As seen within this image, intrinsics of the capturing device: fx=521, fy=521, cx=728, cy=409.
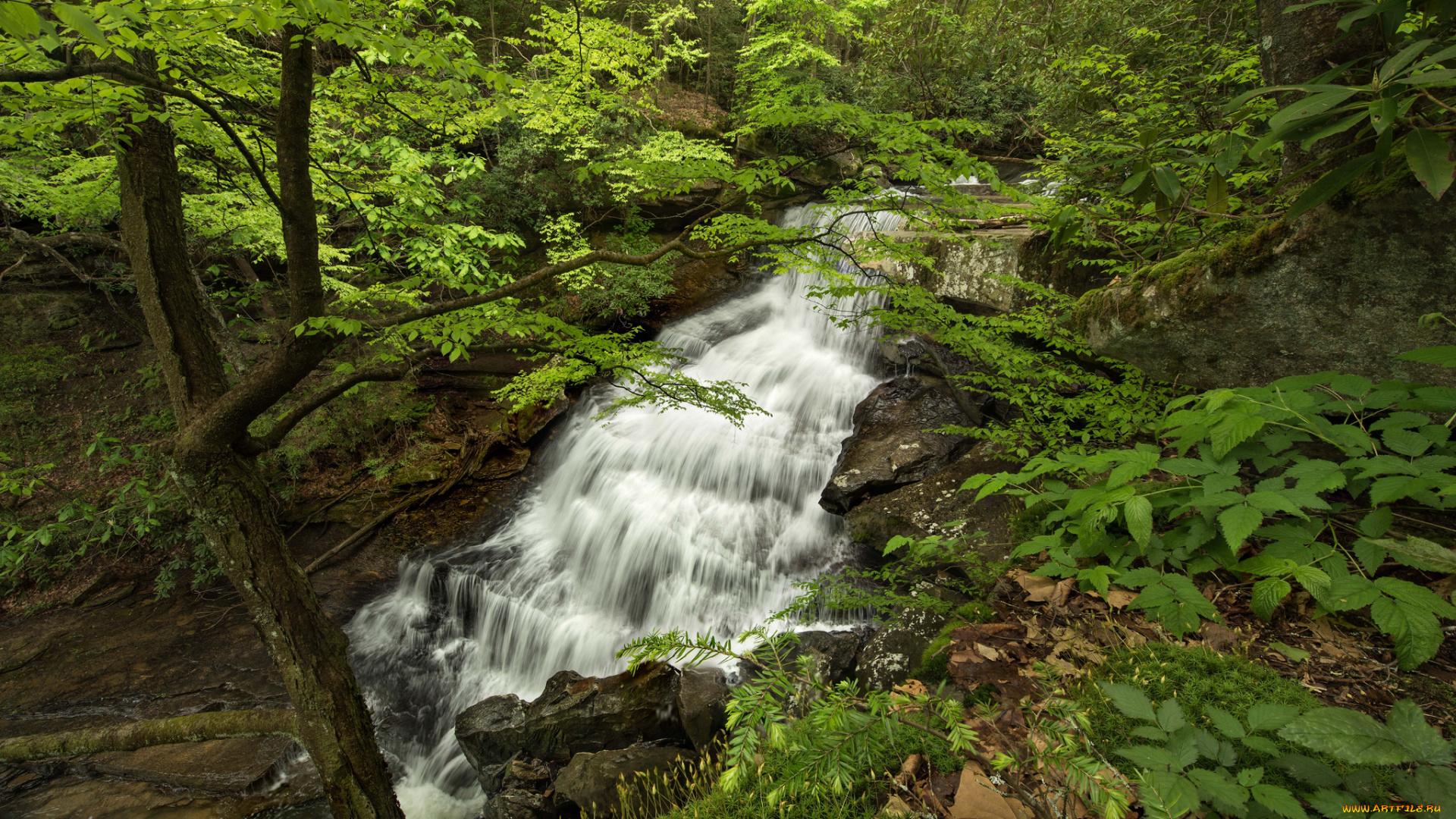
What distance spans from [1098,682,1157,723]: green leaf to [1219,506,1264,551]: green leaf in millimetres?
862

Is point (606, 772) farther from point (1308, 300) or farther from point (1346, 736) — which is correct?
point (1308, 300)

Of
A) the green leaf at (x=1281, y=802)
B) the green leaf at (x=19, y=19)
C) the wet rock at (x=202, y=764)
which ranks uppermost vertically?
the green leaf at (x=19, y=19)

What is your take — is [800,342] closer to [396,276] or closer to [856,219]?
[856,219]

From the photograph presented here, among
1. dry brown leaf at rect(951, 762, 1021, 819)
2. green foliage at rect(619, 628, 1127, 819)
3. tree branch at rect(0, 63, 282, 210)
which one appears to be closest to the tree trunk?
green foliage at rect(619, 628, 1127, 819)

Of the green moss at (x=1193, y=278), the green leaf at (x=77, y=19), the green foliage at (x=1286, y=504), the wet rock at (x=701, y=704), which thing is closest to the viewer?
the green leaf at (x=77, y=19)

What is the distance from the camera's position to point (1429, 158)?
5.53 ft

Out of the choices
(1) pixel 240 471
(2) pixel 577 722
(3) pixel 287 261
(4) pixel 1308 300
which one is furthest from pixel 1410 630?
(3) pixel 287 261

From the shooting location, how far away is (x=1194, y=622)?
6.81 feet

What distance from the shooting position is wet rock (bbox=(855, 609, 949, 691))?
3.91m

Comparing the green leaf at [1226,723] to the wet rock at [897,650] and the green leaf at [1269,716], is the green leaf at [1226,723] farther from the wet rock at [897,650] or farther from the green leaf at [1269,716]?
the wet rock at [897,650]

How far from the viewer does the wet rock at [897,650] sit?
12.8 ft

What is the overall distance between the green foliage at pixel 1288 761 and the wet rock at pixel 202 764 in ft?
23.6

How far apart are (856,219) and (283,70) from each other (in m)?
10.5

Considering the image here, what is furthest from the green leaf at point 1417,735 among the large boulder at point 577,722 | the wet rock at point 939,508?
the large boulder at point 577,722
